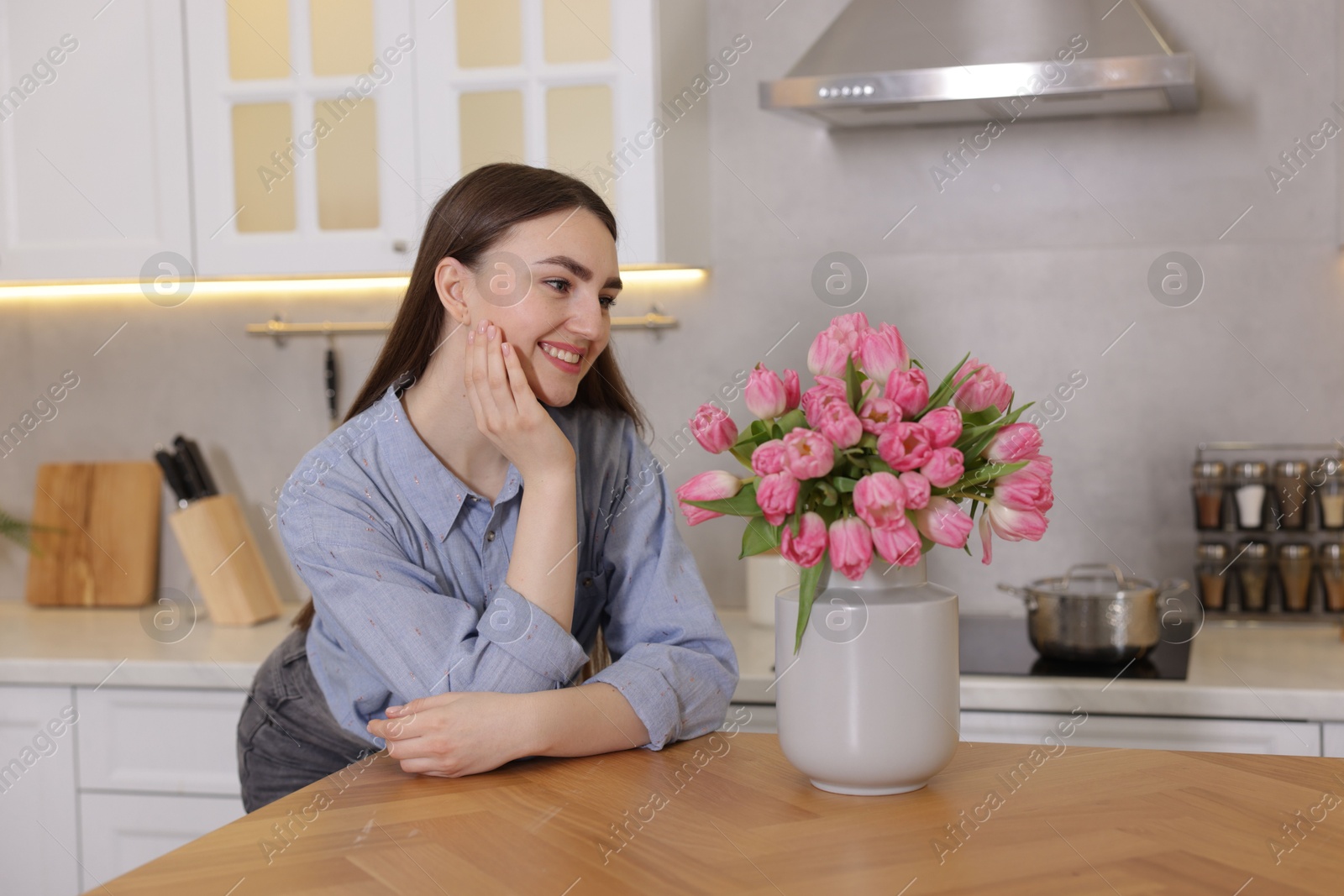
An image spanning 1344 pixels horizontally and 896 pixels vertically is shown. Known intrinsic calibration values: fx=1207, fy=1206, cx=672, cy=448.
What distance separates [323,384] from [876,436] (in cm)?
189

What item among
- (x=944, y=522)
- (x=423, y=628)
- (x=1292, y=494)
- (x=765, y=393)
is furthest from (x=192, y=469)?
(x=1292, y=494)

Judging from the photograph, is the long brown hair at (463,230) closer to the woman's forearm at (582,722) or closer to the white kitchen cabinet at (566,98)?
the woman's forearm at (582,722)

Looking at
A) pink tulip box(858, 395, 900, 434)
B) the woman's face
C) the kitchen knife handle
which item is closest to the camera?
pink tulip box(858, 395, 900, 434)

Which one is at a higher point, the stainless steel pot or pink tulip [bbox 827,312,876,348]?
pink tulip [bbox 827,312,876,348]

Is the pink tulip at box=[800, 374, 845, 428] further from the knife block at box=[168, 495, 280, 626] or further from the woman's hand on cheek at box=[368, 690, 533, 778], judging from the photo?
the knife block at box=[168, 495, 280, 626]

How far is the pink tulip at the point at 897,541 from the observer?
35.1 inches

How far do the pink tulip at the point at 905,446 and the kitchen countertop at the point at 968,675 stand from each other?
1.03 metres

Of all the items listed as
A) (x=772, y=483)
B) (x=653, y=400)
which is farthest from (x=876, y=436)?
(x=653, y=400)

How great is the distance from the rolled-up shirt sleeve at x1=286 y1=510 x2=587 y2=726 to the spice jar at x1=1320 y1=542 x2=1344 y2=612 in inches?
60.4

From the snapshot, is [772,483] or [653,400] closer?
[772,483]

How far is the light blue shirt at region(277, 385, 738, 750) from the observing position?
1.15m

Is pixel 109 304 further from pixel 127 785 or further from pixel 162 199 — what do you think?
pixel 127 785

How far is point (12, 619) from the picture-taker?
2.48 meters

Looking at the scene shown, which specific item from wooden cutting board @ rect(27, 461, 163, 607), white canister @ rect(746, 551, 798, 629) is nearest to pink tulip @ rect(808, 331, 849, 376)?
white canister @ rect(746, 551, 798, 629)
